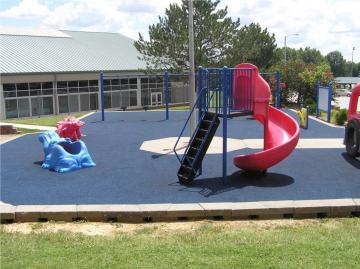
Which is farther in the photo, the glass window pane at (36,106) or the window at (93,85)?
the window at (93,85)

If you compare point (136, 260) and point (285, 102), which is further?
point (285, 102)

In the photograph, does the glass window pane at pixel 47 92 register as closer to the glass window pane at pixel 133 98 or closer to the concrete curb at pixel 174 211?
the glass window pane at pixel 133 98

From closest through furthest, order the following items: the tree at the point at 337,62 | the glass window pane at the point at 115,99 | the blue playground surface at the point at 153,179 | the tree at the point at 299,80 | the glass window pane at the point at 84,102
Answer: the blue playground surface at the point at 153,179
the tree at the point at 299,80
the glass window pane at the point at 84,102
the glass window pane at the point at 115,99
the tree at the point at 337,62

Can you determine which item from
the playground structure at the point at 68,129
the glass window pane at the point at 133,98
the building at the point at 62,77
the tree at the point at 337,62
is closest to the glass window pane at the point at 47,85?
the building at the point at 62,77

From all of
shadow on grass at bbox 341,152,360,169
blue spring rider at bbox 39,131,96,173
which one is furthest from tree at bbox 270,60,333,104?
blue spring rider at bbox 39,131,96,173

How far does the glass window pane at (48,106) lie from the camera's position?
41688 millimetres

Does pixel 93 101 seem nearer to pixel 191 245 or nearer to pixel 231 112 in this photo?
pixel 231 112

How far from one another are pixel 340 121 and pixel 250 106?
36.1 feet

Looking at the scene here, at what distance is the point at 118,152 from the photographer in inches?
539

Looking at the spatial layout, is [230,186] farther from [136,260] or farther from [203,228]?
[136,260]

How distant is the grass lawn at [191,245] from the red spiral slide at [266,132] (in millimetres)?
2518

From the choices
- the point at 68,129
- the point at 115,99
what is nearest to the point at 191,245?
the point at 68,129

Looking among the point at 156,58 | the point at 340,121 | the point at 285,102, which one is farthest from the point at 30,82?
the point at 340,121

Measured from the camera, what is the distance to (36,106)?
135 feet
